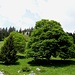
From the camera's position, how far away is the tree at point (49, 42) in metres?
53.2

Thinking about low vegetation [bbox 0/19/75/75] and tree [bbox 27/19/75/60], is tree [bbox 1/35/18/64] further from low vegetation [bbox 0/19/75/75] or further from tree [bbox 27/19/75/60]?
tree [bbox 27/19/75/60]

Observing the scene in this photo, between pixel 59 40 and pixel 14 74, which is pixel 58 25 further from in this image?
pixel 14 74

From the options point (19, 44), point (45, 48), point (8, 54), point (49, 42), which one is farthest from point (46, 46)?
point (19, 44)

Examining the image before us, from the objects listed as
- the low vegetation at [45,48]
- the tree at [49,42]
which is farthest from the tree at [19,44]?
the tree at [49,42]

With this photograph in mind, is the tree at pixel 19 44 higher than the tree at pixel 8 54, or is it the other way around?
the tree at pixel 19 44

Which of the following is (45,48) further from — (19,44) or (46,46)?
(19,44)

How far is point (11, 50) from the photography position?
184ft

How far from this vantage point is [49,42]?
53.3m

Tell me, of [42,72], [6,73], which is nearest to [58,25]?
[42,72]

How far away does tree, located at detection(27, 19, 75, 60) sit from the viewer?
53.2 m

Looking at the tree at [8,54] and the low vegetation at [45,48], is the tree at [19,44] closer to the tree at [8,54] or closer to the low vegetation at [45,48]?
the low vegetation at [45,48]

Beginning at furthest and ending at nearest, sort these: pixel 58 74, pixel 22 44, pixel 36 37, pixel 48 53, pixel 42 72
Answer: pixel 22 44 → pixel 36 37 → pixel 48 53 → pixel 42 72 → pixel 58 74

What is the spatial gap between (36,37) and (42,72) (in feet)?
49.6

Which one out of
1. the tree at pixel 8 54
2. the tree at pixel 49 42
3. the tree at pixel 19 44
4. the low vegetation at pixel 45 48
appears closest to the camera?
the low vegetation at pixel 45 48
